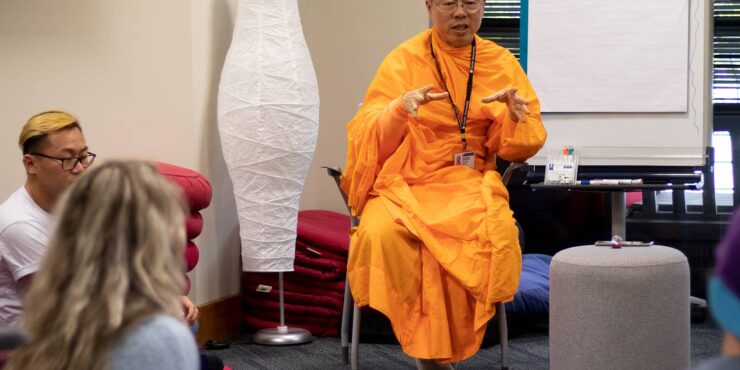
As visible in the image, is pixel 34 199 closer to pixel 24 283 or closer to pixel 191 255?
pixel 24 283

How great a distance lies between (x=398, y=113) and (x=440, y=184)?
0.30 m

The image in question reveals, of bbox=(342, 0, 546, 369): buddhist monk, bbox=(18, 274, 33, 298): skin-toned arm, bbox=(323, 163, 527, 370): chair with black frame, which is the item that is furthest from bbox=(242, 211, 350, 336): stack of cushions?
bbox=(18, 274, 33, 298): skin-toned arm

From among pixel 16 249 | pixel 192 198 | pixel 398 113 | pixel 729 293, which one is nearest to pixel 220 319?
pixel 192 198

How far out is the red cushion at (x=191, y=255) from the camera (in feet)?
12.0

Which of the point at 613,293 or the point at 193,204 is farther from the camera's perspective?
the point at 193,204

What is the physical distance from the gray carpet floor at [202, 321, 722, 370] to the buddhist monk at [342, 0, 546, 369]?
65 centimetres

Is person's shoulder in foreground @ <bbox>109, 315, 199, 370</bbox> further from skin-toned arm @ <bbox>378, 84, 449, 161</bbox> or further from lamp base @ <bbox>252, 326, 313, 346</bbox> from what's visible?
lamp base @ <bbox>252, 326, 313, 346</bbox>

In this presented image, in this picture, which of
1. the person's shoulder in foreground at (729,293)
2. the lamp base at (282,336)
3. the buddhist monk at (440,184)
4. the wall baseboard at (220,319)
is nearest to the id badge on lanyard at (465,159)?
the buddhist monk at (440,184)

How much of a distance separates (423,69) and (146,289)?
2.34 m

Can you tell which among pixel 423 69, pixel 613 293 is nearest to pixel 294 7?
pixel 423 69

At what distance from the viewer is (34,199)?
2498mm

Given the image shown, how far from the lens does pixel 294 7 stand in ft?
13.4

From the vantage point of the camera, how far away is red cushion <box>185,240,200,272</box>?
145 inches

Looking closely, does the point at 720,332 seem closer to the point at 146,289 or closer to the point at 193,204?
the point at 193,204
